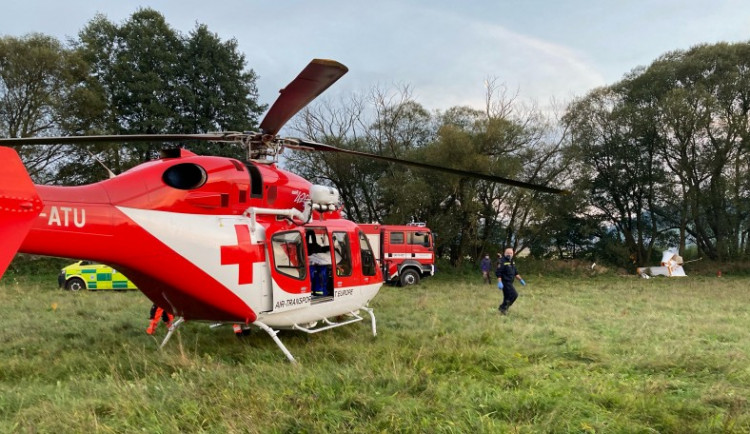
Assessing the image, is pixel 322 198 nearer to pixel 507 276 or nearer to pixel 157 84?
pixel 507 276

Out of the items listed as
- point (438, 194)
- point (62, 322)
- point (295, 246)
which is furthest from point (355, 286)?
point (438, 194)

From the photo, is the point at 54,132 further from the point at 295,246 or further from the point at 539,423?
the point at 539,423

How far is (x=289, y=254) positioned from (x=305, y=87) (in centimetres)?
279

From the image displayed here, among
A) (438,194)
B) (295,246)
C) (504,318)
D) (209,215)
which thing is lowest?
(504,318)

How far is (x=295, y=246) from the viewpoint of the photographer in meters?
6.73

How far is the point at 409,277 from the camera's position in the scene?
1912 cm

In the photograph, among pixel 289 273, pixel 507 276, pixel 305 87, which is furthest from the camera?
pixel 507 276

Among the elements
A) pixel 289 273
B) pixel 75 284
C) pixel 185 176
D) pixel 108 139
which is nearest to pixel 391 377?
pixel 289 273

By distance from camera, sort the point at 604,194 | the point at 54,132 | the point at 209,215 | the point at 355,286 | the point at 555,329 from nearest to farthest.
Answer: the point at 209,215 < the point at 355,286 < the point at 555,329 < the point at 54,132 < the point at 604,194

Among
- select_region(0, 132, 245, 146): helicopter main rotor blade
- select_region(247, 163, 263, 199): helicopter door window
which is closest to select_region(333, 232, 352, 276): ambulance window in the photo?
select_region(247, 163, 263, 199): helicopter door window

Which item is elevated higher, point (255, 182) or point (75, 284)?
point (255, 182)

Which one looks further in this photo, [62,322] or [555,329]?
[62,322]

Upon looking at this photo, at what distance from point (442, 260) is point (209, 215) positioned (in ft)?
68.3

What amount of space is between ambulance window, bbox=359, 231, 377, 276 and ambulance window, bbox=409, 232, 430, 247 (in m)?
11.0
